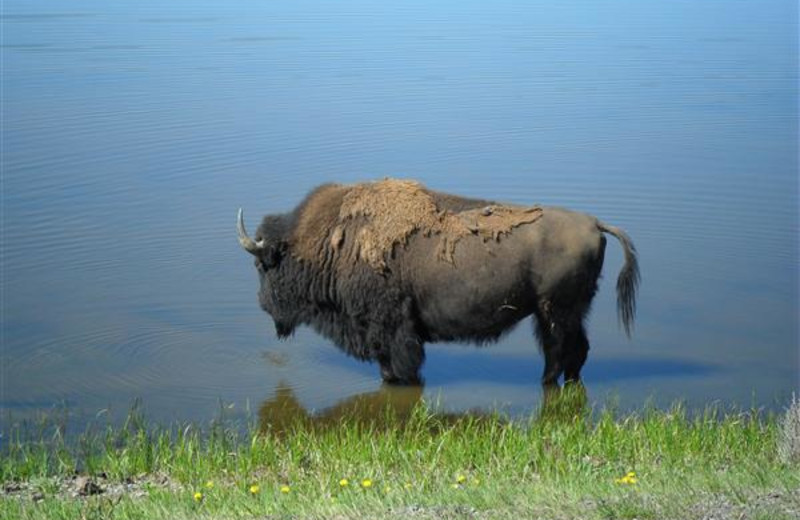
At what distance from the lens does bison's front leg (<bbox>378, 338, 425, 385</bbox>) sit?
13.9 meters

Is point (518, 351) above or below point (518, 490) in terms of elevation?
below

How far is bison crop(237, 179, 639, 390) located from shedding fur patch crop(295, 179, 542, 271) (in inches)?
0.5

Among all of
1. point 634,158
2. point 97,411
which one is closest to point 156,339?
point 97,411

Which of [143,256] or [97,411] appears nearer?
[97,411]

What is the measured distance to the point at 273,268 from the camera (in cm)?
1451

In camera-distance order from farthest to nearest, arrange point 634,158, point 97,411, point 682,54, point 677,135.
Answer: point 682,54 → point 677,135 → point 634,158 → point 97,411

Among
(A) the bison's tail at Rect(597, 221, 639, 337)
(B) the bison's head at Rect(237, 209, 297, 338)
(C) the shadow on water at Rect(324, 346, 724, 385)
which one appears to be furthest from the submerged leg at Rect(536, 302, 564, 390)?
(B) the bison's head at Rect(237, 209, 297, 338)

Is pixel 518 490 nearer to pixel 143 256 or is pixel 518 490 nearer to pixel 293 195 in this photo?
pixel 143 256

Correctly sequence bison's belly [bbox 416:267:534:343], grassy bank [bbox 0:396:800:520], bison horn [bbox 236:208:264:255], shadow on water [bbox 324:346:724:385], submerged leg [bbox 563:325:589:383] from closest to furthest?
grassy bank [bbox 0:396:800:520], bison's belly [bbox 416:267:534:343], submerged leg [bbox 563:325:589:383], bison horn [bbox 236:208:264:255], shadow on water [bbox 324:346:724:385]

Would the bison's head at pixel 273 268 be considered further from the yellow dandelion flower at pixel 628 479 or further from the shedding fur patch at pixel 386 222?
the yellow dandelion flower at pixel 628 479

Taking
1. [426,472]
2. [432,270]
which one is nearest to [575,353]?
[432,270]

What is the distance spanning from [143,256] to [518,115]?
10816mm

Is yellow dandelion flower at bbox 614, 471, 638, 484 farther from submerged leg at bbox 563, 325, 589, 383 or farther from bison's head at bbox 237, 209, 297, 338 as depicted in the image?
bison's head at bbox 237, 209, 297, 338

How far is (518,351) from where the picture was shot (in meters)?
15.3
